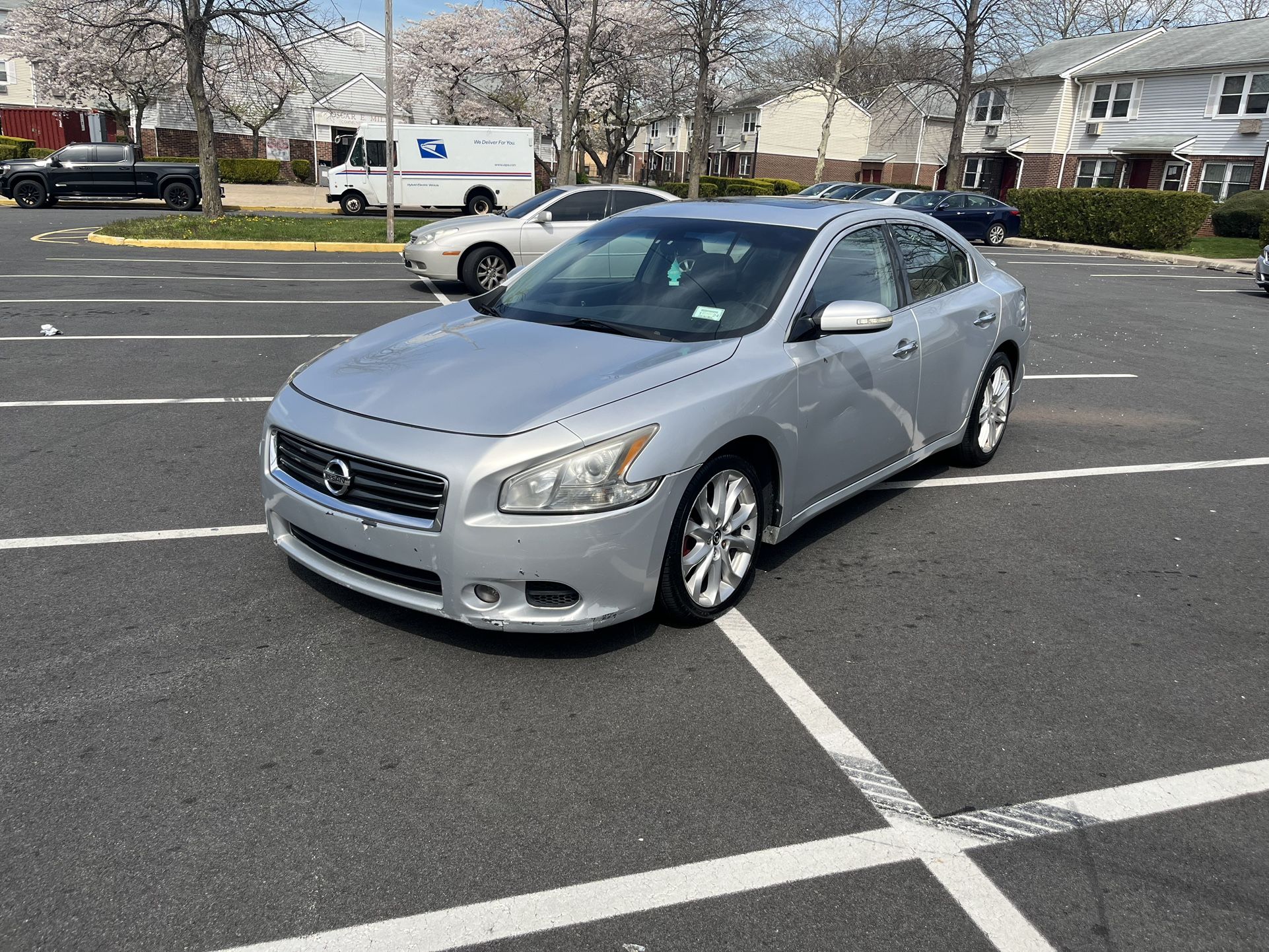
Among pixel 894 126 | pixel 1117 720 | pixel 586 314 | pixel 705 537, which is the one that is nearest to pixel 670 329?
pixel 586 314

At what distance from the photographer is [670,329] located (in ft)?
14.2

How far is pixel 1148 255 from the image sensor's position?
25.9 m

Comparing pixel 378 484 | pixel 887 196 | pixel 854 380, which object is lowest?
pixel 378 484

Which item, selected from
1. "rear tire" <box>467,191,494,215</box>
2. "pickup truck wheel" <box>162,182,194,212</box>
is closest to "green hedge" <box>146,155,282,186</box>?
"pickup truck wheel" <box>162,182,194,212</box>

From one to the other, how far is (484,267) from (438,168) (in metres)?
17.8

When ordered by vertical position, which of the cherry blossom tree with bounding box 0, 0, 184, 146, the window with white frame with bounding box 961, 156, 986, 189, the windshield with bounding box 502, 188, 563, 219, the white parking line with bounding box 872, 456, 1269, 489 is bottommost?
the white parking line with bounding box 872, 456, 1269, 489

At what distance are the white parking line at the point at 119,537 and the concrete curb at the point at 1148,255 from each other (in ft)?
81.0

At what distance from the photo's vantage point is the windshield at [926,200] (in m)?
27.4

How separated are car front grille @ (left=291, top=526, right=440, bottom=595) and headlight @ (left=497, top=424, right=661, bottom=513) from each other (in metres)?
0.43

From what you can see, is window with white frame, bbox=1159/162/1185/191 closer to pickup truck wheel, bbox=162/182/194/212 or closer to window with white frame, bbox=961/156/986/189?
window with white frame, bbox=961/156/986/189

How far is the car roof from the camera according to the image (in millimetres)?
4895

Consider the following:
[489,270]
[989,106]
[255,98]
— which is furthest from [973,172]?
[489,270]

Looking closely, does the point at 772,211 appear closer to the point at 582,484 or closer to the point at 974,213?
the point at 582,484

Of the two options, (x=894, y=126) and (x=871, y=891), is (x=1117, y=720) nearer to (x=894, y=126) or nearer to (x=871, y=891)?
(x=871, y=891)
